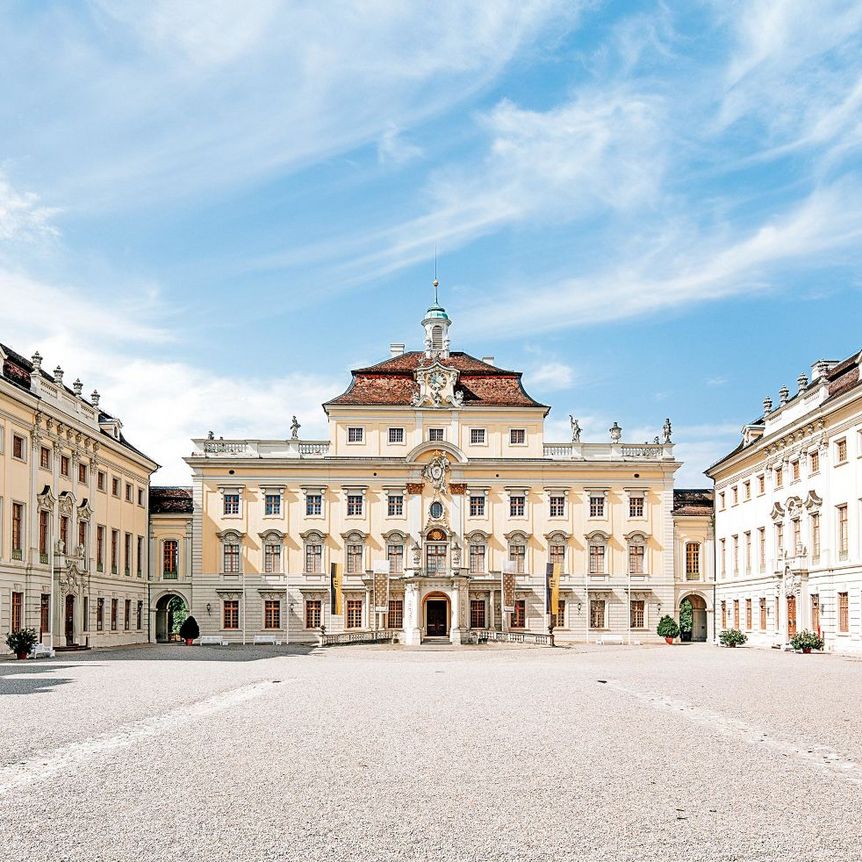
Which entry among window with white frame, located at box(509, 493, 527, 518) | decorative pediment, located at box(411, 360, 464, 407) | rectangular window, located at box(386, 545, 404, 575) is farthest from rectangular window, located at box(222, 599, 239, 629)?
window with white frame, located at box(509, 493, 527, 518)

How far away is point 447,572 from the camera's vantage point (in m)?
63.5

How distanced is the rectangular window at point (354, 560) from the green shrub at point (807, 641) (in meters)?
26.5

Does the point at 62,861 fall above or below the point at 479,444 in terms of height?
below

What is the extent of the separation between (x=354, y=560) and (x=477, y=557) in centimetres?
671

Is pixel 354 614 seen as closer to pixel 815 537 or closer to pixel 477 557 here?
pixel 477 557

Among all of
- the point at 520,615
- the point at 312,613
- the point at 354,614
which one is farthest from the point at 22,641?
the point at 520,615

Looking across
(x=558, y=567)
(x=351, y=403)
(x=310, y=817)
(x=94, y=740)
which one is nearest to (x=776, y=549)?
(x=558, y=567)

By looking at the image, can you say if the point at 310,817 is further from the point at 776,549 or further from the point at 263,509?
the point at 263,509

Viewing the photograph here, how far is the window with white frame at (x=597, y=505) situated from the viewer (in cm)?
6562

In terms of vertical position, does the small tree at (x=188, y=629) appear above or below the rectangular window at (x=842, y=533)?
below

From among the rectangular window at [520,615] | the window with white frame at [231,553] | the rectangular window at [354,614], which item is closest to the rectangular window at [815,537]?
the rectangular window at [520,615]

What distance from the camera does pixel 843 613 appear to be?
43844 millimetres

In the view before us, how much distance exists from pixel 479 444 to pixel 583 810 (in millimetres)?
55107

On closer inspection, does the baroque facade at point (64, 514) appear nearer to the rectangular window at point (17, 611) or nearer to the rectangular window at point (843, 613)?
the rectangular window at point (17, 611)
